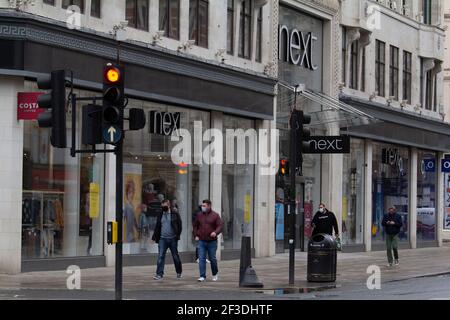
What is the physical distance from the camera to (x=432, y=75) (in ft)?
158

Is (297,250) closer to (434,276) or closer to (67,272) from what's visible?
(434,276)

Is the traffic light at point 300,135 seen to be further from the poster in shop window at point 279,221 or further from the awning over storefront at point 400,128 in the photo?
the awning over storefront at point 400,128

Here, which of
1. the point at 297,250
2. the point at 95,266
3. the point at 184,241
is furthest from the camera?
the point at 297,250

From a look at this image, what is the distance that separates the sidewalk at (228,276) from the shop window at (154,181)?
46.3 inches

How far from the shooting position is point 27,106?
24375mm

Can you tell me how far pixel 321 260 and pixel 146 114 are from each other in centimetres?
744

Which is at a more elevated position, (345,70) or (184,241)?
(345,70)

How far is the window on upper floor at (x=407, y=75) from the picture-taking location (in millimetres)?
45244

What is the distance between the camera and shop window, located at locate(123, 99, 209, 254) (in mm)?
28422

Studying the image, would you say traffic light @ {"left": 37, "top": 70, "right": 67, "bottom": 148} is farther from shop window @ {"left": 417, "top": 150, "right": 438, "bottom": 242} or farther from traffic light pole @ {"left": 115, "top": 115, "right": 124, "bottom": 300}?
shop window @ {"left": 417, "top": 150, "right": 438, "bottom": 242}

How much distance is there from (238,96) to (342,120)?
6.04 m

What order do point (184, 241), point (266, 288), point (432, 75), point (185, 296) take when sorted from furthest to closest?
point (432, 75)
point (184, 241)
point (266, 288)
point (185, 296)

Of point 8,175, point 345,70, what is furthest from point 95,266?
point 345,70

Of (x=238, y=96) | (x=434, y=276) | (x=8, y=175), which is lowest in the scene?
(x=434, y=276)
